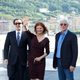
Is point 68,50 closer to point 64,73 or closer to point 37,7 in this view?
point 64,73

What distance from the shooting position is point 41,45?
3.64m

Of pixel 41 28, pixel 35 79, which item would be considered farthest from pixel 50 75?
pixel 41 28

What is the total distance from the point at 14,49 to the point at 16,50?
3 centimetres

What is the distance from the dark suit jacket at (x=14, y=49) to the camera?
3740 mm

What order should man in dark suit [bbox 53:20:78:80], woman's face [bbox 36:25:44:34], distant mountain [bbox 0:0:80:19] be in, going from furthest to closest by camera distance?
distant mountain [bbox 0:0:80:19], woman's face [bbox 36:25:44:34], man in dark suit [bbox 53:20:78:80]

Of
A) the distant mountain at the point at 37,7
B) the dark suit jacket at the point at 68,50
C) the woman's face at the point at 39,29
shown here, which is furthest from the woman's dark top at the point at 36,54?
the distant mountain at the point at 37,7

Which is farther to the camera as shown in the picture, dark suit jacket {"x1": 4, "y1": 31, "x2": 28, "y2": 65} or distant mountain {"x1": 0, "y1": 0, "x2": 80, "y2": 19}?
distant mountain {"x1": 0, "y1": 0, "x2": 80, "y2": 19}

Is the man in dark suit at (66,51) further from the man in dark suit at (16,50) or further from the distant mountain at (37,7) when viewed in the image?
the distant mountain at (37,7)

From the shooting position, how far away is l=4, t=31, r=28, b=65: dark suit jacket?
3740 millimetres

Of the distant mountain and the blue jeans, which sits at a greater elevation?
the distant mountain

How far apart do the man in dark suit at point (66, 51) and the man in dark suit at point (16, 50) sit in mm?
438

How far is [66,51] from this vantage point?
362 centimetres

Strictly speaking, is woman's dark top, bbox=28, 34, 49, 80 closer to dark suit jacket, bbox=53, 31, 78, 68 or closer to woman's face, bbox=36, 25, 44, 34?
woman's face, bbox=36, 25, 44, 34

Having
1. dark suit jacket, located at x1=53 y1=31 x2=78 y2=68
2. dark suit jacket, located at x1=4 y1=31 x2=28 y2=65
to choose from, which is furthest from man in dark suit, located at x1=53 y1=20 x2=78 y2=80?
dark suit jacket, located at x1=4 y1=31 x2=28 y2=65
